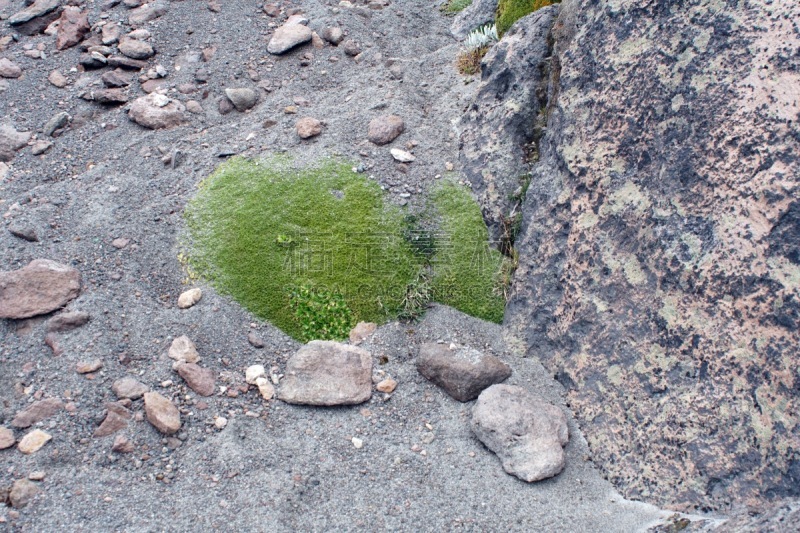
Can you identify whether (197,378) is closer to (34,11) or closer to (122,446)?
(122,446)

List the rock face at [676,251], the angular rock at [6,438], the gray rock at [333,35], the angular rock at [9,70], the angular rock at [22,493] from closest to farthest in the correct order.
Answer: the rock face at [676,251] → the angular rock at [22,493] → the angular rock at [6,438] → the angular rock at [9,70] → the gray rock at [333,35]

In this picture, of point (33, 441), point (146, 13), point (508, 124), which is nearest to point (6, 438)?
point (33, 441)

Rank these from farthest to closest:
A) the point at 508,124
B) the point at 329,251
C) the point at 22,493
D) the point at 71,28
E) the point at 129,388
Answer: the point at 71,28 → the point at 508,124 → the point at 329,251 → the point at 129,388 → the point at 22,493

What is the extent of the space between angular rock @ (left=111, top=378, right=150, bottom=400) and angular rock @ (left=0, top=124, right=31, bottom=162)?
396 cm

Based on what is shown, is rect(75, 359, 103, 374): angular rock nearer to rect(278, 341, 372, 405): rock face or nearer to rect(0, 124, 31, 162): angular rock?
rect(278, 341, 372, 405): rock face

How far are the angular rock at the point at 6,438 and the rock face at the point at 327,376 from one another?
2074 mm

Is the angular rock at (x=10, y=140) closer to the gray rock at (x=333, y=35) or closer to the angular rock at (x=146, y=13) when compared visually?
the angular rock at (x=146, y=13)

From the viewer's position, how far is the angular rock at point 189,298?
6105 mm

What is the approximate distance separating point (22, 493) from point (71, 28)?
704cm

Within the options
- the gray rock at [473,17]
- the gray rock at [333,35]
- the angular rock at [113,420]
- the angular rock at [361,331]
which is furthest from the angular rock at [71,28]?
the angular rock at [361,331]

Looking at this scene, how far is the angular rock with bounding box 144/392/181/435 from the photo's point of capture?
5.09 m

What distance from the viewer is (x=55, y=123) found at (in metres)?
7.88

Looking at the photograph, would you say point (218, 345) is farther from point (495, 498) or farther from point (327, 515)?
point (495, 498)

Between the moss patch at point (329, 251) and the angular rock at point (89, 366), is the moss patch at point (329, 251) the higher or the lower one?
the higher one
